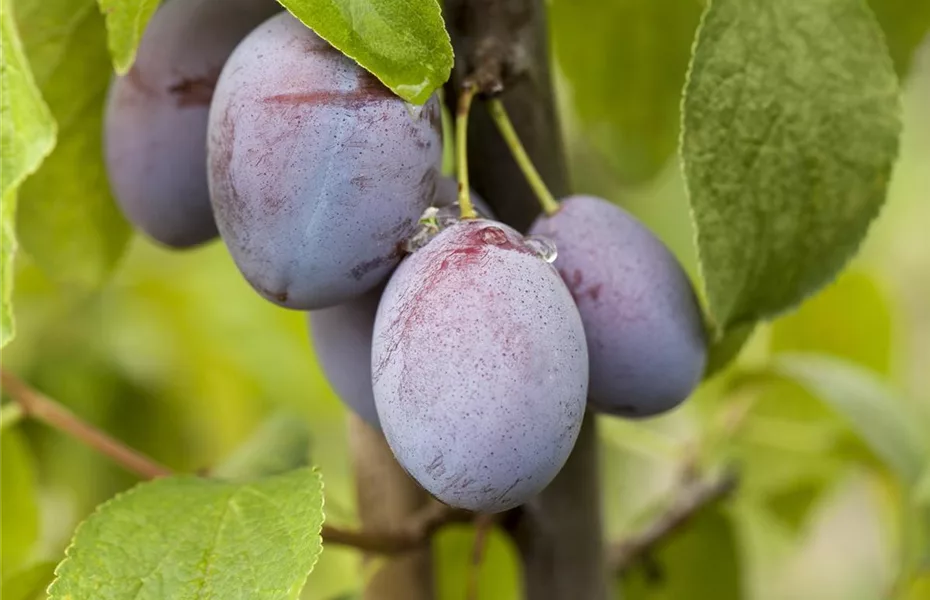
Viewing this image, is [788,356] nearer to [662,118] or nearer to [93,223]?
[662,118]

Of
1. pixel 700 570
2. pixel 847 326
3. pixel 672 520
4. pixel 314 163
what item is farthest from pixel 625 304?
pixel 847 326

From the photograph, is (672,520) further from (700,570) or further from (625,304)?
(625,304)

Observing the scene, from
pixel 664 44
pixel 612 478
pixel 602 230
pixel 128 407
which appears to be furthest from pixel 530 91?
pixel 612 478

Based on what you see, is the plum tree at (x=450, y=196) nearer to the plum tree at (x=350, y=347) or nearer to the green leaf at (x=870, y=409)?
the plum tree at (x=350, y=347)

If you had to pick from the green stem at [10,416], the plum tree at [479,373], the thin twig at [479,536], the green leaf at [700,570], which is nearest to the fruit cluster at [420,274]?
the plum tree at [479,373]

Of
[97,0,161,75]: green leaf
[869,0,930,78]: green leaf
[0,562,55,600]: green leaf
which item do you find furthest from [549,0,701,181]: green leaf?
[0,562,55,600]: green leaf
